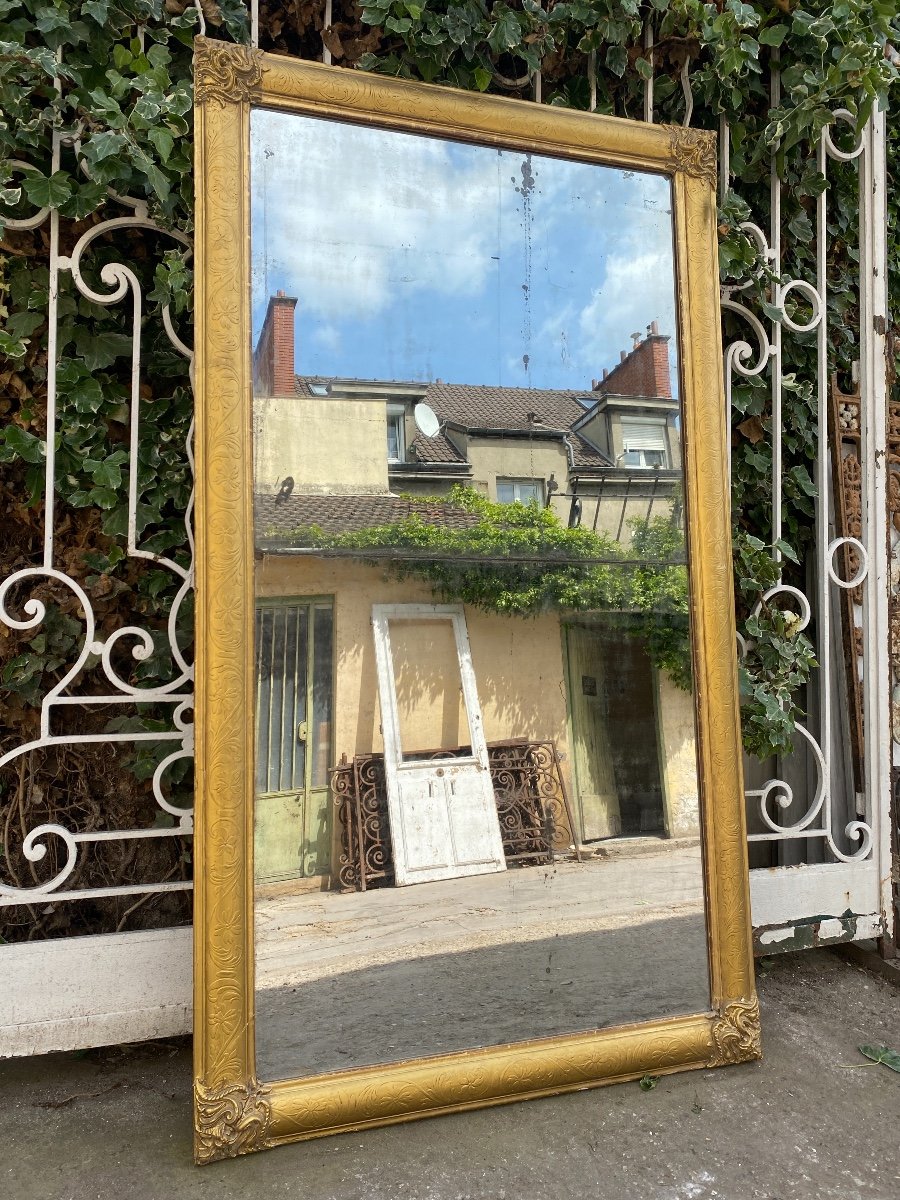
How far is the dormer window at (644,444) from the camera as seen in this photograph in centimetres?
202

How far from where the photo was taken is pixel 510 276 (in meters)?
1.96

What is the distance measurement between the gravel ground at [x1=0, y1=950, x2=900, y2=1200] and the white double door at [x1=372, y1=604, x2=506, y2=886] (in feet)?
1.74

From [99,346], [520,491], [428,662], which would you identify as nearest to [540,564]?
[520,491]

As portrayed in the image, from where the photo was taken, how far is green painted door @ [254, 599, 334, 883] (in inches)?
68.7

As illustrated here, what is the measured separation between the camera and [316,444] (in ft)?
5.90

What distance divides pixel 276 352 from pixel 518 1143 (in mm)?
1682

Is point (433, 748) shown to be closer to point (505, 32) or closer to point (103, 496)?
point (103, 496)

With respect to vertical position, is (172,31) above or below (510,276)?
above

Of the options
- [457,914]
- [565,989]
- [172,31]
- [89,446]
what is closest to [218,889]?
[457,914]

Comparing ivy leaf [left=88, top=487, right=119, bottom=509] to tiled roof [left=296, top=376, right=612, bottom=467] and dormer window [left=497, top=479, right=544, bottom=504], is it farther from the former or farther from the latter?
dormer window [left=497, top=479, right=544, bottom=504]

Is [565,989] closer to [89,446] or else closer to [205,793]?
[205,793]

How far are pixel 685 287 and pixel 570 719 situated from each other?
1083mm

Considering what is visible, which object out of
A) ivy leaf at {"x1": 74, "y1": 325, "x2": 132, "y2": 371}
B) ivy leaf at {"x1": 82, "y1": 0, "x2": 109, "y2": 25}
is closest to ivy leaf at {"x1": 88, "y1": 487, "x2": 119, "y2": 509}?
ivy leaf at {"x1": 74, "y1": 325, "x2": 132, "y2": 371}

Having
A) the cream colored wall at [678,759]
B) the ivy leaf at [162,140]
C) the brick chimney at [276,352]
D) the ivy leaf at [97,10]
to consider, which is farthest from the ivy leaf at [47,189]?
the cream colored wall at [678,759]
